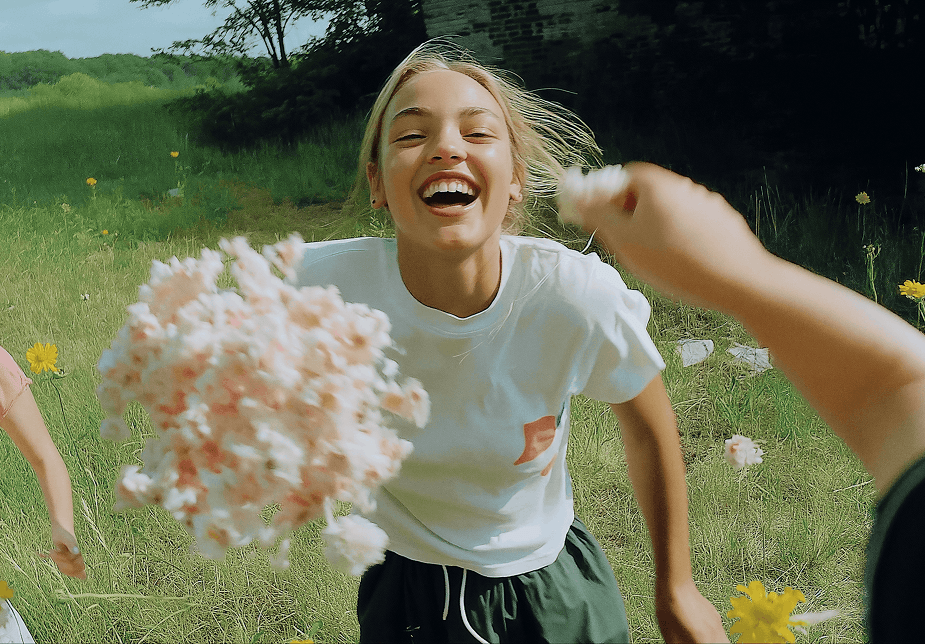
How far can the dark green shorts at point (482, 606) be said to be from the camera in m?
1.28

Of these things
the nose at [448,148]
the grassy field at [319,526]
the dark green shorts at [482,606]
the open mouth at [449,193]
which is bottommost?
the grassy field at [319,526]

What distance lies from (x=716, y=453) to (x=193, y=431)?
7.40ft

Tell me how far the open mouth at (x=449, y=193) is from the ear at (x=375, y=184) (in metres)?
0.18

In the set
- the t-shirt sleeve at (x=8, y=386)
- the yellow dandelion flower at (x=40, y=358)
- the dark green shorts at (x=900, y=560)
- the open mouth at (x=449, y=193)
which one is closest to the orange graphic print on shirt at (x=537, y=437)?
the open mouth at (x=449, y=193)

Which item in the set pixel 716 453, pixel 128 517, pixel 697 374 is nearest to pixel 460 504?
pixel 128 517

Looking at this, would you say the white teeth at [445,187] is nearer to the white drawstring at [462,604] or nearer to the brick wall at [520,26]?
the white drawstring at [462,604]

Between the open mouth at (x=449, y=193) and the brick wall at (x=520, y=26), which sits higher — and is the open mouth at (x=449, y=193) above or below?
below

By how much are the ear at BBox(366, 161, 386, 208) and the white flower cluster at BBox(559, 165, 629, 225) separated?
54 cm

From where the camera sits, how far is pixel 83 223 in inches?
228

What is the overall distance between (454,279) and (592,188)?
1.63 ft

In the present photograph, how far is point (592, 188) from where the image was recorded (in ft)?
2.45

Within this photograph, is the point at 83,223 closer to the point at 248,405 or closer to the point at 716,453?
the point at 716,453

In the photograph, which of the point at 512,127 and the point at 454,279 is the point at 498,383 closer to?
the point at 454,279

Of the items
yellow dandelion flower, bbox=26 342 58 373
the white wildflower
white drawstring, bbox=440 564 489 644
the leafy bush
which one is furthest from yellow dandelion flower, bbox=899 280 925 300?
the leafy bush
